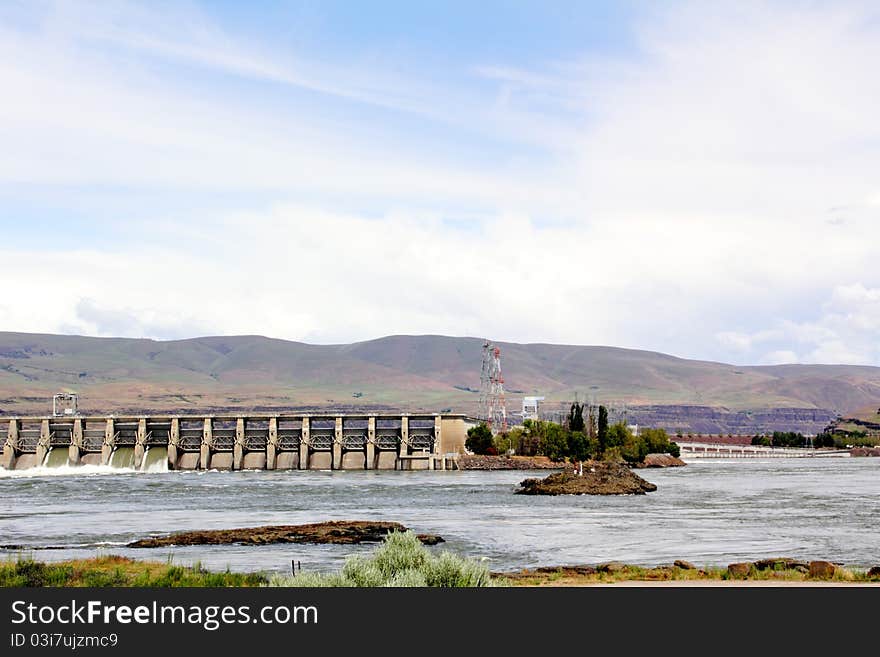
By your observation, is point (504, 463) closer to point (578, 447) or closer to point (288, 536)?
point (578, 447)

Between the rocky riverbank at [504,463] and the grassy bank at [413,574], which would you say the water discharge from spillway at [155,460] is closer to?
the rocky riverbank at [504,463]

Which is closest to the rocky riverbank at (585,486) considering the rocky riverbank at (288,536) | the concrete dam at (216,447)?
the rocky riverbank at (288,536)

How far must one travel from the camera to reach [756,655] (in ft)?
55.7

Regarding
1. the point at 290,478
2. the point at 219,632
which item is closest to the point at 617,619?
the point at 219,632

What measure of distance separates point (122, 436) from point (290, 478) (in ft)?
137

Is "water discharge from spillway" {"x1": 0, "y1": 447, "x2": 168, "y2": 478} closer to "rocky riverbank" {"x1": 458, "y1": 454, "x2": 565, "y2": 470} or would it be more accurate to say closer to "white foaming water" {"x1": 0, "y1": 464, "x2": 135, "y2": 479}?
"white foaming water" {"x1": 0, "y1": 464, "x2": 135, "y2": 479}

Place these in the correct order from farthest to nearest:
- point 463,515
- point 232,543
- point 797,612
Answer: point 463,515 < point 232,543 < point 797,612

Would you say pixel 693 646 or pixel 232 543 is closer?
pixel 693 646

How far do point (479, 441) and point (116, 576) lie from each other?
14700cm

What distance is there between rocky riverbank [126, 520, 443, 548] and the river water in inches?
60.7

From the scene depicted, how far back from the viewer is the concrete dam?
16362 centimetres

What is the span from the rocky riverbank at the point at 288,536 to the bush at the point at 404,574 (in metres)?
27.7

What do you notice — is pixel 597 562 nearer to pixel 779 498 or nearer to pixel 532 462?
pixel 779 498

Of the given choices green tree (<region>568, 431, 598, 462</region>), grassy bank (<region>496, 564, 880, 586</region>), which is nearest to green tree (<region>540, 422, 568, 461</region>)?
green tree (<region>568, 431, 598, 462</region>)
